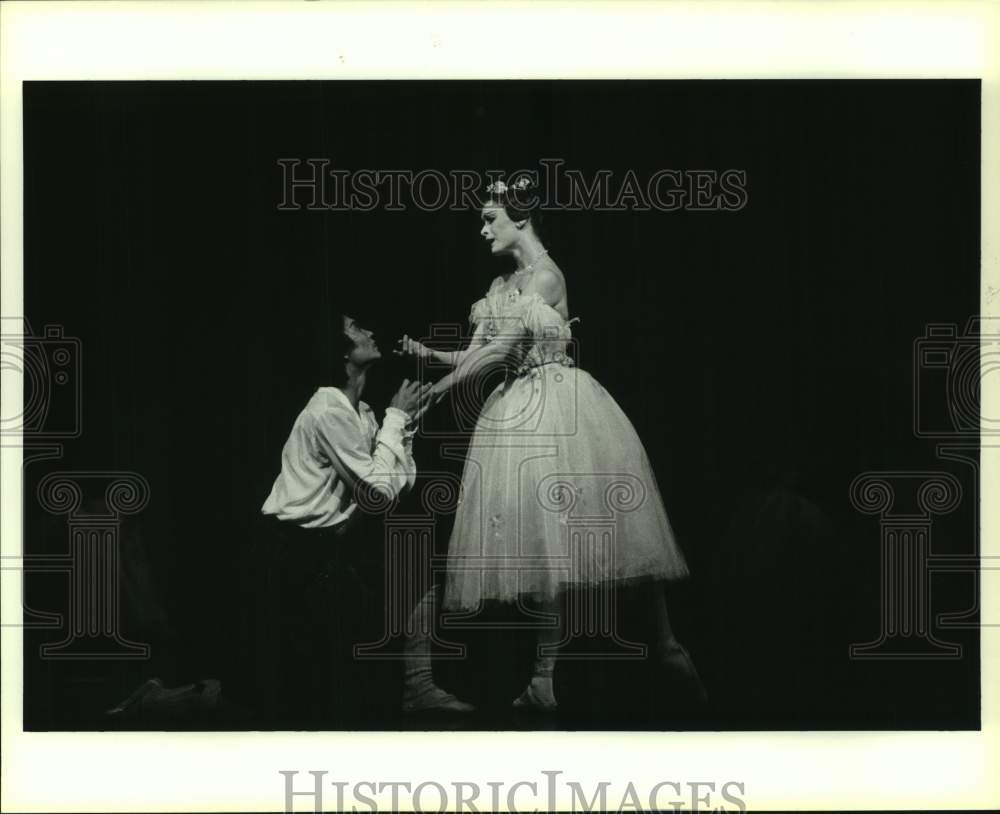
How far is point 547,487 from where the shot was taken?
655 cm

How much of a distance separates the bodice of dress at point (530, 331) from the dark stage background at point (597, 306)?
11 cm

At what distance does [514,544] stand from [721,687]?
1.01m

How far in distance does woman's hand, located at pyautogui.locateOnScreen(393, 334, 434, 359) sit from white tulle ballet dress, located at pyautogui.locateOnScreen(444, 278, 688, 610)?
207mm

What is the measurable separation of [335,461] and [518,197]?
129 cm

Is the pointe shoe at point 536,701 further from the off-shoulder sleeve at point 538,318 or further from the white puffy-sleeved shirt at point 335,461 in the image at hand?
the off-shoulder sleeve at point 538,318

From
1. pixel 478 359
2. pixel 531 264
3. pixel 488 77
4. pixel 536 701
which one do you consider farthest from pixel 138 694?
pixel 488 77

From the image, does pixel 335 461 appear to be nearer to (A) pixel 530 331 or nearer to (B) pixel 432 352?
(B) pixel 432 352

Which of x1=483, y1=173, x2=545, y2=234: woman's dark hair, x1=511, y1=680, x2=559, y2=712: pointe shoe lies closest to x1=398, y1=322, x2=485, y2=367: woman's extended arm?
x1=483, y1=173, x2=545, y2=234: woman's dark hair

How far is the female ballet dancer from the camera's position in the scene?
655cm

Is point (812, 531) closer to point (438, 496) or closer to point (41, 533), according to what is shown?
point (438, 496)

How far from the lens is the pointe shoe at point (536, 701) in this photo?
259 inches

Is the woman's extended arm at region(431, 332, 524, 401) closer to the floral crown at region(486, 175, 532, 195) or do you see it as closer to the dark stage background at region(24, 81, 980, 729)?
the dark stage background at region(24, 81, 980, 729)

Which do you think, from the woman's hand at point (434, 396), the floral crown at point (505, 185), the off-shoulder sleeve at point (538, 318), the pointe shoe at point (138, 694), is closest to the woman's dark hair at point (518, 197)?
the floral crown at point (505, 185)

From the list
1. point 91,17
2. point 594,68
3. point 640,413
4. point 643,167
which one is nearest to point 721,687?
point 640,413
